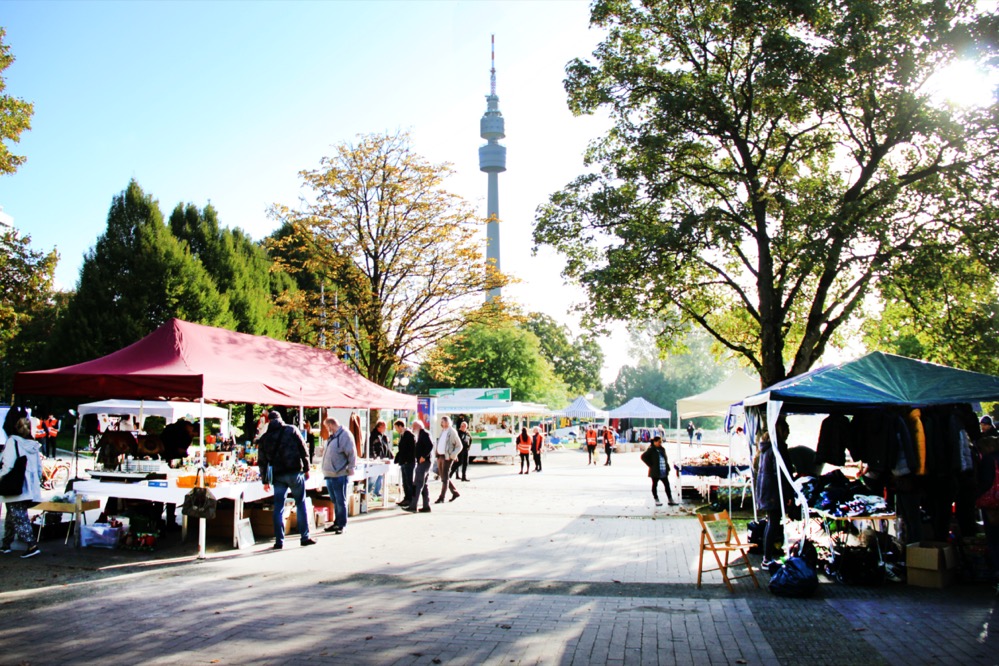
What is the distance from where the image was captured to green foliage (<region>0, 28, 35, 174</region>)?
64.3 ft

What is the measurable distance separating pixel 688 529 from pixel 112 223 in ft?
108

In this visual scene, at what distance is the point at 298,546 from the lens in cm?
1100

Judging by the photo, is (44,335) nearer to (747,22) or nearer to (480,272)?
(480,272)

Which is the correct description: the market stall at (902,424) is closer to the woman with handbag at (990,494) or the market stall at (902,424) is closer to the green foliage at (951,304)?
the woman with handbag at (990,494)

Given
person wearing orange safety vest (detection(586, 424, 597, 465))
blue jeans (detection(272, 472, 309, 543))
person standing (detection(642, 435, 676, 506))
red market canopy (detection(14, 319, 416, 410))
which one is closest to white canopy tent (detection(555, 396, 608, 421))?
person wearing orange safety vest (detection(586, 424, 597, 465))

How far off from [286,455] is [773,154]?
1419 cm

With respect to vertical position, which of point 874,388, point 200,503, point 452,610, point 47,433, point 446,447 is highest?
point 874,388

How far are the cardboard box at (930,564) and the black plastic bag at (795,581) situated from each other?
4.31 feet

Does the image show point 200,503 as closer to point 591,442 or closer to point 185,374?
point 185,374

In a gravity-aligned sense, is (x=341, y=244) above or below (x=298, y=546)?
above

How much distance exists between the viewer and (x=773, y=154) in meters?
19.1

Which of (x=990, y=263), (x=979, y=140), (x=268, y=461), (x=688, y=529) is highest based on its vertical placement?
(x=979, y=140)

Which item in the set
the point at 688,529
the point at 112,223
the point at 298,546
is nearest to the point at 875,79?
the point at 688,529

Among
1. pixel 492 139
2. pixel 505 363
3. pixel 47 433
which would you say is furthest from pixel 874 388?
pixel 492 139
